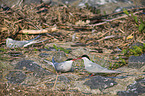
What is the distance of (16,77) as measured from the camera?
2066 millimetres

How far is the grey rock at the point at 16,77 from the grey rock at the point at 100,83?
28.7 inches

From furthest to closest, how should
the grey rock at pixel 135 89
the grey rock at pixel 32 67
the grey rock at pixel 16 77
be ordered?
the grey rock at pixel 32 67 → the grey rock at pixel 16 77 → the grey rock at pixel 135 89

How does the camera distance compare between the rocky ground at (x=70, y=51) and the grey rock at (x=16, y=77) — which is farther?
the grey rock at (x=16, y=77)

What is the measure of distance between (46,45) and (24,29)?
0.74m

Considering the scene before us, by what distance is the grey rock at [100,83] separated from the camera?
5.96 ft

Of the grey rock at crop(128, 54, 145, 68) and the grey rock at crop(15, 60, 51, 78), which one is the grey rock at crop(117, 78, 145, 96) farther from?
the grey rock at crop(15, 60, 51, 78)

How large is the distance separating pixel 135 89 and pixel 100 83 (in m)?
0.33

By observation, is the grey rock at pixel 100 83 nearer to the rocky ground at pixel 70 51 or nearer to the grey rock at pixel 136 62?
the rocky ground at pixel 70 51

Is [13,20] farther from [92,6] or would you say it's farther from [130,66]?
Answer: [130,66]

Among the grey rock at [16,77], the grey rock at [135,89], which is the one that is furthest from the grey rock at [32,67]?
the grey rock at [135,89]

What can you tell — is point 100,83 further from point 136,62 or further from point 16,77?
point 16,77

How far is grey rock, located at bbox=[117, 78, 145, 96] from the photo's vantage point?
1.67 metres

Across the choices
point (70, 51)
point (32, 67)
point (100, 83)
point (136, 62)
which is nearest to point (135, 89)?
point (100, 83)

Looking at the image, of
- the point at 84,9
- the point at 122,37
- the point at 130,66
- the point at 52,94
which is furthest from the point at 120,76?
the point at 84,9
